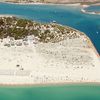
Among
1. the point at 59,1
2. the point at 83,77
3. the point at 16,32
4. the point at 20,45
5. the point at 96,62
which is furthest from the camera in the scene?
the point at 59,1

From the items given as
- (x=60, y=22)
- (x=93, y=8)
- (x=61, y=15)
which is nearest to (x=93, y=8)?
(x=93, y=8)

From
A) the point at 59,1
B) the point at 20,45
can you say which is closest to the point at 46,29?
the point at 20,45

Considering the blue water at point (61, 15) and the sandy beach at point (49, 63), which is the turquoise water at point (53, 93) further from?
the blue water at point (61, 15)

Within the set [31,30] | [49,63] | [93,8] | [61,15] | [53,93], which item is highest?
[93,8]

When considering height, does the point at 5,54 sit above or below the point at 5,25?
below

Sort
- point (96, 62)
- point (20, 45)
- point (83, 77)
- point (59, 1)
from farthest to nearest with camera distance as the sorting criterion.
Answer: point (59, 1)
point (20, 45)
point (96, 62)
point (83, 77)

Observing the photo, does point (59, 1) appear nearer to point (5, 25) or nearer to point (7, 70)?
point (5, 25)

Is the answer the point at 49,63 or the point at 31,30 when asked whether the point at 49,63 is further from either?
the point at 31,30
